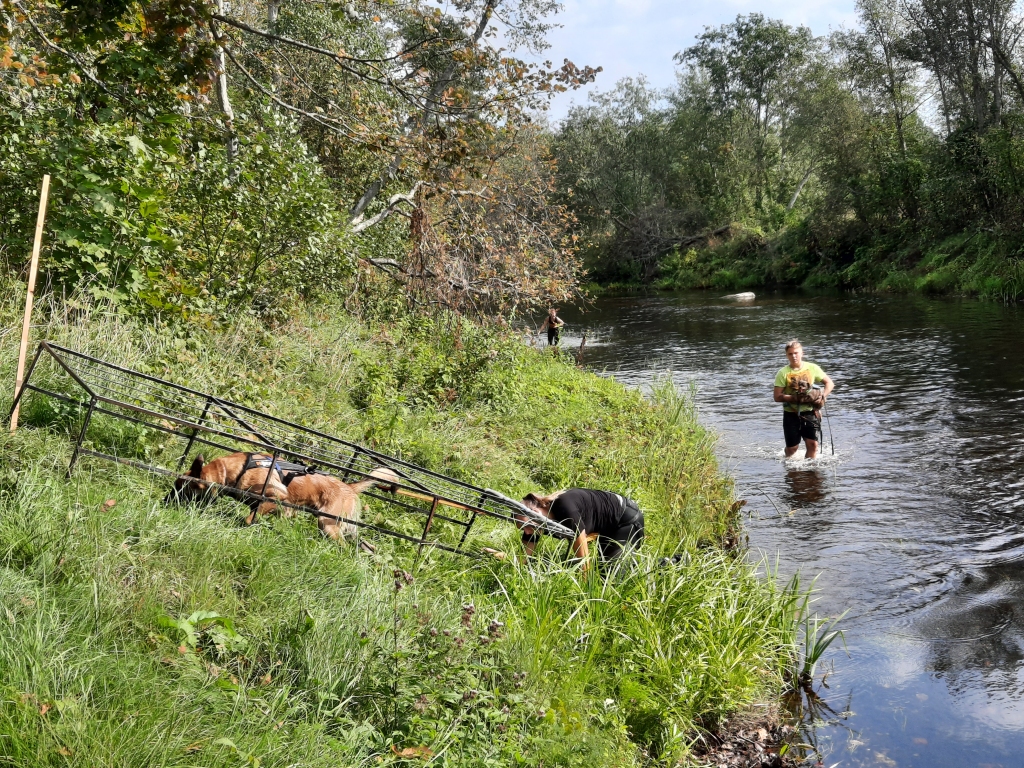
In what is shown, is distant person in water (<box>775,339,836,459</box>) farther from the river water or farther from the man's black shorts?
the river water

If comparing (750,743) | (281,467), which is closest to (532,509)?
(281,467)

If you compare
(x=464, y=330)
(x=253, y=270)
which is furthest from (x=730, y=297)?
(x=253, y=270)

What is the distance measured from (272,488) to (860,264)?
125 ft

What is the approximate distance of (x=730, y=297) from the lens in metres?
39.3

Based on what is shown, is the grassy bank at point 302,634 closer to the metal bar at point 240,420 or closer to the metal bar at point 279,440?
the metal bar at point 279,440

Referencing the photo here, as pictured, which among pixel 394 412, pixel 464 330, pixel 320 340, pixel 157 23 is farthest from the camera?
pixel 464 330

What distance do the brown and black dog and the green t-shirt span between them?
7.36 meters

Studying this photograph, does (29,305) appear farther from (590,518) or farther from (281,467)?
(590,518)

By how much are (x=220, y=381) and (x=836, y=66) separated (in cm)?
4481

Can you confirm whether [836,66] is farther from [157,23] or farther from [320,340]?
[157,23]

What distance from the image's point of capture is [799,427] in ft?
37.3

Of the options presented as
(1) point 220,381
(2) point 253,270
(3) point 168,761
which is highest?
(2) point 253,270

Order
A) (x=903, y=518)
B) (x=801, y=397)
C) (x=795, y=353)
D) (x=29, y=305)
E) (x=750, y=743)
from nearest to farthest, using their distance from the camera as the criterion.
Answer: (x=29, y=305) < (x=750, y=743) < (x=903, y=518) < (x=801, y=397) < (x=795, y=353)

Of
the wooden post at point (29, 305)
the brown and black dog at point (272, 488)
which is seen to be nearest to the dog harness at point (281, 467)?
the brown and black dog at point (272, 488)
